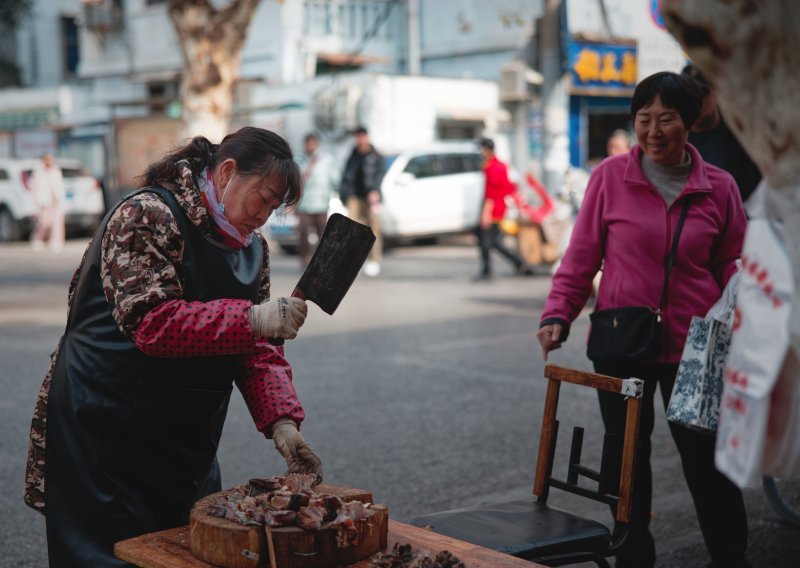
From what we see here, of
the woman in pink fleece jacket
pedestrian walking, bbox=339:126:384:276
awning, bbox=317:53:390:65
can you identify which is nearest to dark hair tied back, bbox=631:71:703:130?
the woman in pink fleece jacket

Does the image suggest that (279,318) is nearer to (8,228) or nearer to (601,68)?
(601,68)

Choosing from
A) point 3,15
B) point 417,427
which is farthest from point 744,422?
point 3,15

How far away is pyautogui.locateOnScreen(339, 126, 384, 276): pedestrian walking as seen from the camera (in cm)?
1516

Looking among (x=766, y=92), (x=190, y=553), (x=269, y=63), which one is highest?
(x=269, y=63)

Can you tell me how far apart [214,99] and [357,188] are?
2271mm

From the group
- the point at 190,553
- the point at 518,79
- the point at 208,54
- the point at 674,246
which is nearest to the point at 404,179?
the point at 518,79

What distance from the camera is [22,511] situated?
526 cm

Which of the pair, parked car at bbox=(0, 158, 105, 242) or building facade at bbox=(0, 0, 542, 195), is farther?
building facade at bbox=(0, 0, 542, 195)

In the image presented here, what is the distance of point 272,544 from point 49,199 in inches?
853

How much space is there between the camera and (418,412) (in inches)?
284

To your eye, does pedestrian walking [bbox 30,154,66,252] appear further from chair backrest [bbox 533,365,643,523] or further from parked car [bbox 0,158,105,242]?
chair backrest [bbox 533,365,643,523]

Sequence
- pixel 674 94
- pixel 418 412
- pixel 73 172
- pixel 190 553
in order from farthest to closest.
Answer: pixel 73 172 → pixel 418 412 → pixel 674 94 → pixel 190 553

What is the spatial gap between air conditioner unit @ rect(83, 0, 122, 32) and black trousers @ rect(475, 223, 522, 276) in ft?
64.9

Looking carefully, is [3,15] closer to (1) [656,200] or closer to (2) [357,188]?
(2) [357,188]
